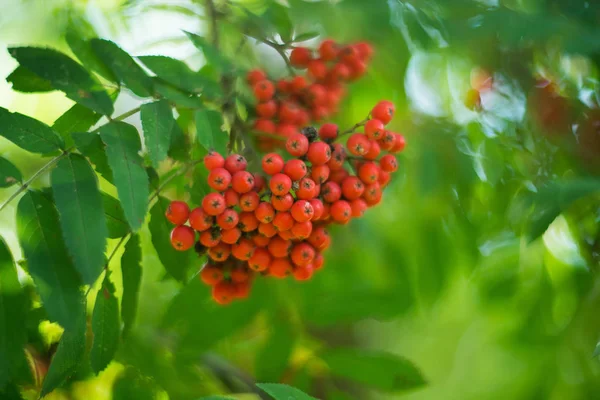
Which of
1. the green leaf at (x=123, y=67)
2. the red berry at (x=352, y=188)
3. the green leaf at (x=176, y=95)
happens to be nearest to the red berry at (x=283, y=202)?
the red berry at (x=352, y=188)

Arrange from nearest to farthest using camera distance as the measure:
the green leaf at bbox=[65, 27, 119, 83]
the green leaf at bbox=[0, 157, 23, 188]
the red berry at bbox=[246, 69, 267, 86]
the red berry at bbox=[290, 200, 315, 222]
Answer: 1. the green leaf at bbox=[0, 157, 23, 188]
2. the red berry at bbox=[290, 200, 315, 222]
3. the green leaf at bbox=[65, 27, 119, 83]
4. the red berry at bbox=[246, 69, 267, 86]

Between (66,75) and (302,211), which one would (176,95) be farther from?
(302,211)

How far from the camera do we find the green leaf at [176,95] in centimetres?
172

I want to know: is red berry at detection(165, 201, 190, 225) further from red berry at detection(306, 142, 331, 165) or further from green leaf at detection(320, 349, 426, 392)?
green leaf at detection(320, 349, 426, 392)

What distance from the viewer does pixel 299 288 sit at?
2.30 metres

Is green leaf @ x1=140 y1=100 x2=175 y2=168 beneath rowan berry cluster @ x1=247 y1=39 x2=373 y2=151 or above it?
above

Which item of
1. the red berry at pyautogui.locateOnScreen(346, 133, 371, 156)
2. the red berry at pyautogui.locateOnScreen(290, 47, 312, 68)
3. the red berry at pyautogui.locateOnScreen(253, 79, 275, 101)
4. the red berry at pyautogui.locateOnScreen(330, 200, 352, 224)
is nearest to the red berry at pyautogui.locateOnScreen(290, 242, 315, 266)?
the red berry at pyautogui.locateOnScreen(330, 200, 352, 224)

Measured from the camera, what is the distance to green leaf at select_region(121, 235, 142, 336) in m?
1.70

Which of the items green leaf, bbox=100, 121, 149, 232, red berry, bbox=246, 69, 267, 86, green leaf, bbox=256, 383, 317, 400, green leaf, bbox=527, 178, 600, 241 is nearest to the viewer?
green leaf, bbox=256, 383, 317, 400

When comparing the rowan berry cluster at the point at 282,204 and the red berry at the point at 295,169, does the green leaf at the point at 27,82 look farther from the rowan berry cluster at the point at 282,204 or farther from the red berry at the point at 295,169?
the red berry at the point at 295,169

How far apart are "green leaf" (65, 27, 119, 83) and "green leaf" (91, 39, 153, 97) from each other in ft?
0.06

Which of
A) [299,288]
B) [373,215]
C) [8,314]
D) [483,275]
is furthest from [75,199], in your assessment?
[483,275]

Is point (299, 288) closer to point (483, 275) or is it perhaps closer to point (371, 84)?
point (483, 275)

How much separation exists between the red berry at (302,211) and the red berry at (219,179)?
204 millimetres
